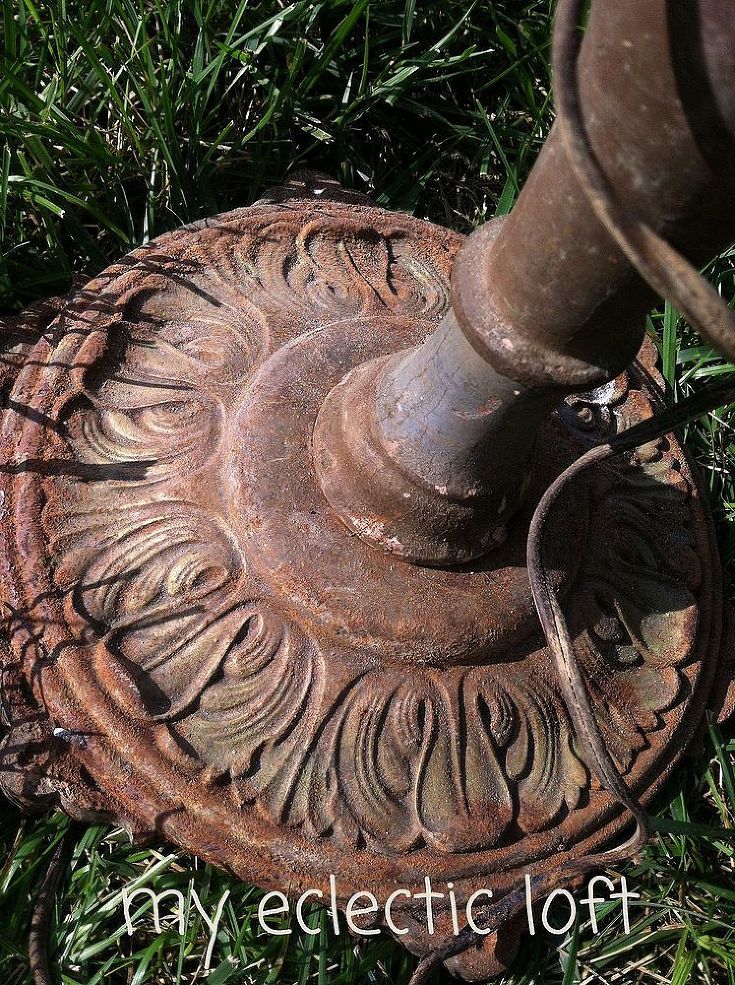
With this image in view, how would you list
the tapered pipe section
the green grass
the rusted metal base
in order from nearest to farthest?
the tapered pipe section < the rusted metal base < the green grass

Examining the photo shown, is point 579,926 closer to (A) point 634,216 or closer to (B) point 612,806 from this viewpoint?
(B) point 612,806

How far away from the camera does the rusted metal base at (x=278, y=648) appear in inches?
48.1

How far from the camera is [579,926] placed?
144cm

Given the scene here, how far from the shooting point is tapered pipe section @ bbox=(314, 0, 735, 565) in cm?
68

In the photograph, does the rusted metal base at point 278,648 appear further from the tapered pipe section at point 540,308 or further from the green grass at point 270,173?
the green grass at point 270,173

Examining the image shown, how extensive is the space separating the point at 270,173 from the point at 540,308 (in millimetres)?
1204

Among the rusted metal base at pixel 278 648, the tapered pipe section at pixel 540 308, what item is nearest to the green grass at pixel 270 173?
the rusted metal base at pixel 278 648

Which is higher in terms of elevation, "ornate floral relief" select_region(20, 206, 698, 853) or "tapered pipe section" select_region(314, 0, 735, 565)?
"tapered pipe section" select_region(314, 0, 735, 565)

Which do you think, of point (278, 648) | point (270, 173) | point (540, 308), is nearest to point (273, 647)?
point (278, 648)

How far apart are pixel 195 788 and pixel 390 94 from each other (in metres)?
1.40

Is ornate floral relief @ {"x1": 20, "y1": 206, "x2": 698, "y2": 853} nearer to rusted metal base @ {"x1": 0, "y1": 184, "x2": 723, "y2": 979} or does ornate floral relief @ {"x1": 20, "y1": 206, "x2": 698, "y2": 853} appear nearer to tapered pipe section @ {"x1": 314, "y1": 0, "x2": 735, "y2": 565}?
rusted metal base @ {"x1": 0, "y1": 184, "x2": 723, "y2": 979}

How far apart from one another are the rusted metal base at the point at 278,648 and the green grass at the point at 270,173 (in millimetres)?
193

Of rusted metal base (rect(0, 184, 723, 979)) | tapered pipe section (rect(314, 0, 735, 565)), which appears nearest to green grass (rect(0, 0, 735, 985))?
rusted metal base (rect(0, 184, 723, 979))

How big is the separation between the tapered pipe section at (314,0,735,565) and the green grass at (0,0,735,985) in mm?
554
